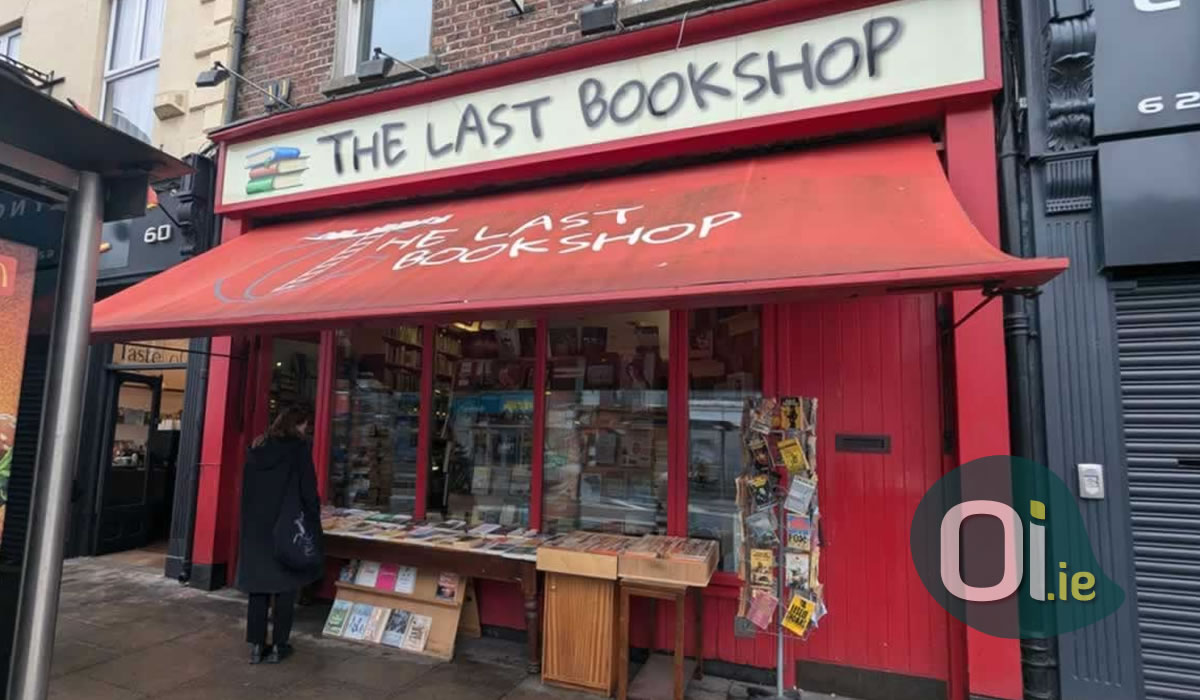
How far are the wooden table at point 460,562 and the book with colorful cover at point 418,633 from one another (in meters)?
0.39

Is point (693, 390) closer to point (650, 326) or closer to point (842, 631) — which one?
point (650, 326)

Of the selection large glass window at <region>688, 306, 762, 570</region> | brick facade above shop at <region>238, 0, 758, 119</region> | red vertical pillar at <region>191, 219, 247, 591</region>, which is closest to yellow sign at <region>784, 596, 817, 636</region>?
large glass window at <region>688, 306, 762, 570</region>

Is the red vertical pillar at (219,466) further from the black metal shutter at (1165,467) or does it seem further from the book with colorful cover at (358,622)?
the black metal shutter at (1165,467)

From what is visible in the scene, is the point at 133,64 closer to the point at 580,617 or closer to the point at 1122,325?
the point at 580,617

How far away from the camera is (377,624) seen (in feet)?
16.4

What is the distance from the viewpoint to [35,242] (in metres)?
2.17

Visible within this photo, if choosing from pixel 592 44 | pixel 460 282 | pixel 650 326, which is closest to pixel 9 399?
pixel 460 282

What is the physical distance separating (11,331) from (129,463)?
7.04 metres

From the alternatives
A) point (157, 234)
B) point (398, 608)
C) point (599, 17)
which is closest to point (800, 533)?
point (398, 608)

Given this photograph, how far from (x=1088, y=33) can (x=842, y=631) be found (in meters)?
3.99

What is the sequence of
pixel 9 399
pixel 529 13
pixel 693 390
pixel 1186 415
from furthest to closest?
1. pixel 529 13
2. pixel 693 390
3. pixel 1186 415
4. pixel 9 399

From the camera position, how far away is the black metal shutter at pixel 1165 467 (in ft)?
11.3

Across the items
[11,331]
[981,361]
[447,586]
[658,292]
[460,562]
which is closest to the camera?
[11,331]

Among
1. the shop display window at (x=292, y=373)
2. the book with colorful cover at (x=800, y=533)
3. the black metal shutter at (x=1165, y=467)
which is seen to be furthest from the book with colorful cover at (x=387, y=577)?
the black metal shutter at (x=1165, y=467)
